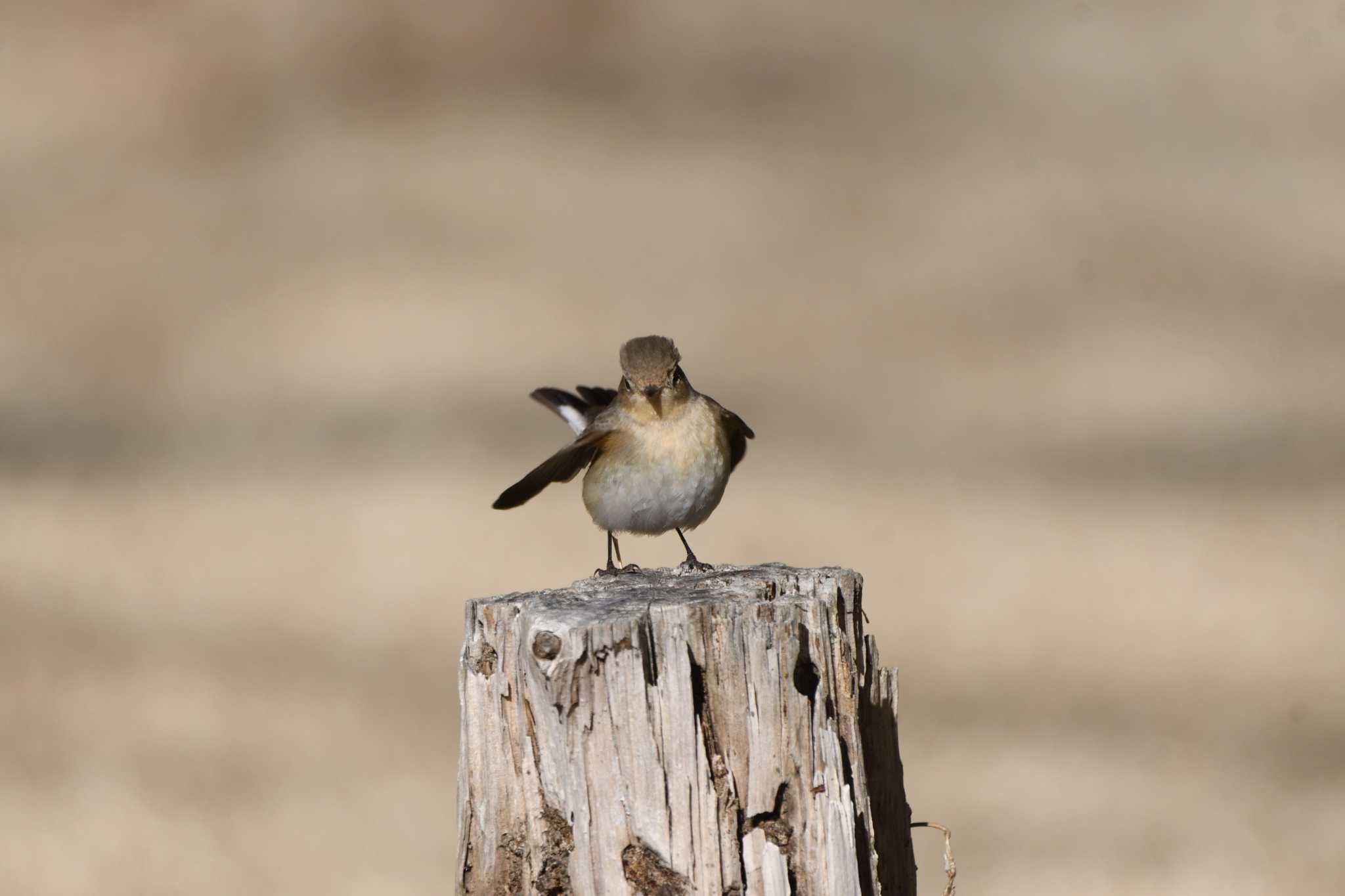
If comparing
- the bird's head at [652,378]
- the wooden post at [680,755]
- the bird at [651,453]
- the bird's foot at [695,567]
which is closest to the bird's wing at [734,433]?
the bird at [651,453]

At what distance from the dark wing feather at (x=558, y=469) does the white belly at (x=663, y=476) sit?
52 mm

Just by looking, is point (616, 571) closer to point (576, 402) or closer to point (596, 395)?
point (596, 395)

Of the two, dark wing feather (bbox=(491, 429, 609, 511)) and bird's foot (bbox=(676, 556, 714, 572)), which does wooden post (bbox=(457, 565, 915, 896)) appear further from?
dark wing feather (bbox=(491, 429, 609, 511))

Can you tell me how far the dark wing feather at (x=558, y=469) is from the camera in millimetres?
4410

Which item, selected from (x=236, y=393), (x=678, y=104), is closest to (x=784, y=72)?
(x=678, y=104)

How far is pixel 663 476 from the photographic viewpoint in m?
4.65

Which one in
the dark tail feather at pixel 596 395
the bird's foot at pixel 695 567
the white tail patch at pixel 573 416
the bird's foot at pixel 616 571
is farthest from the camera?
the white tail patch at pixel 573 416

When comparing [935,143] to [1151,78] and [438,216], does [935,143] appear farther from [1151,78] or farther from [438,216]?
[438,216]

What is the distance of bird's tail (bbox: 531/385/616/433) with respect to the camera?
5660 mm

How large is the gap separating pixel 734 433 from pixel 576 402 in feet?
3.28

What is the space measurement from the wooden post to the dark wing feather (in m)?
1.45

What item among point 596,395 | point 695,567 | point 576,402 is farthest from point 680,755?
point 576,402

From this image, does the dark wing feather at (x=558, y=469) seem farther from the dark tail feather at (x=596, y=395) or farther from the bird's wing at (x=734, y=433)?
the dark tail feather at (x=596, y=395)

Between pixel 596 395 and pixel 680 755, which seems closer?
pixel 680 755
